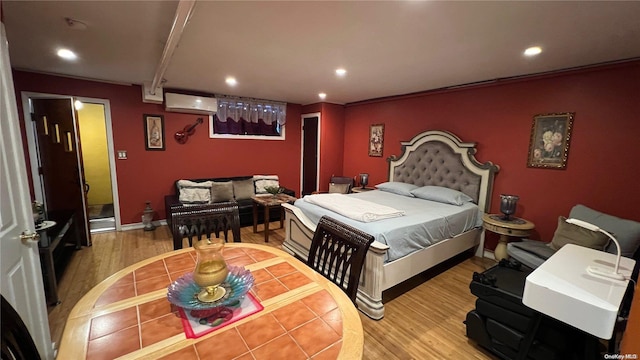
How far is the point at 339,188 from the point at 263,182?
1.44 meters

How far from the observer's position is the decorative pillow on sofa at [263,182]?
15.7ft

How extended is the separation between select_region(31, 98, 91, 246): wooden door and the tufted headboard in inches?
178

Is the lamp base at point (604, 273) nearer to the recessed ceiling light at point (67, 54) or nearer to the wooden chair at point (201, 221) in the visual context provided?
the wooden chair at point (201, 221)

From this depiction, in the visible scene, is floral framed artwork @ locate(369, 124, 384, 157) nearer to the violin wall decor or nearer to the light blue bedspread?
the light blue bedspread

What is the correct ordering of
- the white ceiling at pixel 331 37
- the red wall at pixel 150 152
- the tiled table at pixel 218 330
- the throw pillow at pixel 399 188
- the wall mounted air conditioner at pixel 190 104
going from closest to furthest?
the tiled table at pixel 218 330 < the white ceiling at pixel 331 37 < the red wall at pixel 150 152 < the throw pillow at pixel 399 188 < the wall mounted air conditioner at pixel 190 104

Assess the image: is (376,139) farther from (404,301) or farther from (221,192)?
(404,301)

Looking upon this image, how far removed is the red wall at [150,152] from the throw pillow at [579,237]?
4406 millimetres

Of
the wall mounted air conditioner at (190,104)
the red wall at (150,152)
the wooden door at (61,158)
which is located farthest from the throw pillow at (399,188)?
the wooden door at (61,158)

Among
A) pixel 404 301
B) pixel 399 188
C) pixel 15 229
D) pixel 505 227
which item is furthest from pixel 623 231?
pixel 15 229

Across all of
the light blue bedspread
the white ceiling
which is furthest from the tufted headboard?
the white ceiling

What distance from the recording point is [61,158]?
335cm

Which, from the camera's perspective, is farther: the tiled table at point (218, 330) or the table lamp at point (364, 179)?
the table lamp at point (364, 179)

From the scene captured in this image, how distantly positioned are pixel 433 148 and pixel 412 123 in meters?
0.58

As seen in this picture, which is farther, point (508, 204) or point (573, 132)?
point (508, 204)
